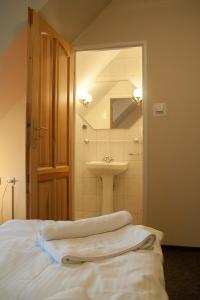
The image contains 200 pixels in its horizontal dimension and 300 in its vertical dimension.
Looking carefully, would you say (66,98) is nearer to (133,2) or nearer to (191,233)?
(133,2)

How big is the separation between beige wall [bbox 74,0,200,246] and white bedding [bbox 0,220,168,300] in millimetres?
1877

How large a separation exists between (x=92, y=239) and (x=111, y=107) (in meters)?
3.11

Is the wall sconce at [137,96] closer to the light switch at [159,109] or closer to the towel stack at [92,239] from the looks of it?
the light switch at [159,109]

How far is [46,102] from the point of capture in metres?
2.53

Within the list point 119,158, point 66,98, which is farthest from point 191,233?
point 66,98

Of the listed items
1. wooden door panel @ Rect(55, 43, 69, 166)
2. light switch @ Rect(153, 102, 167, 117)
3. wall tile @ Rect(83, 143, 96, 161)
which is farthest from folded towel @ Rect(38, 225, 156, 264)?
wall tile @ Rect(83, 143, 96, 161)

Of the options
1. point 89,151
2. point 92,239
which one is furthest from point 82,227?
point 89,151

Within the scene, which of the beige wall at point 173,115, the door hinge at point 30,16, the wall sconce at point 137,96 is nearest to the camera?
the door hinge at point 30,16

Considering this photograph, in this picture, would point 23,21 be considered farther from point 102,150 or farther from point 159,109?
point 102,150

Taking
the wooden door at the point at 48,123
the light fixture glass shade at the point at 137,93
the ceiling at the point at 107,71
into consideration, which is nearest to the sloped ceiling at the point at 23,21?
the wooden door at the point at 48,123

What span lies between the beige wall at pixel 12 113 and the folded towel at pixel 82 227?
160 cm

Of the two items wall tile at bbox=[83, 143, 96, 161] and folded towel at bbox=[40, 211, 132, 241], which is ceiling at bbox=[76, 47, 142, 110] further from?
folded towel at bbox=[40, 211, 132, 241]

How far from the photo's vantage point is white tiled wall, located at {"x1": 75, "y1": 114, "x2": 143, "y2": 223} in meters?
4.01

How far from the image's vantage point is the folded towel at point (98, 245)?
0.98 m
